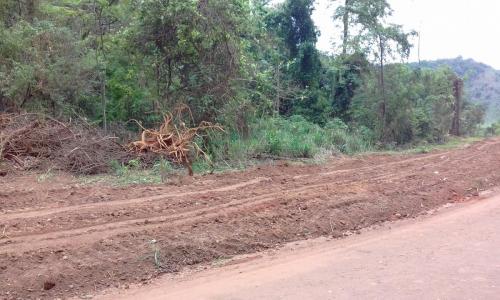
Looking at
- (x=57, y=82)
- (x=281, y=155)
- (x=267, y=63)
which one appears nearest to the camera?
(x=57, y=82)

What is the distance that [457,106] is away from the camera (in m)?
29.2

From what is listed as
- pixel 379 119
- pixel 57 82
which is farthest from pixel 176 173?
pixel 379 119

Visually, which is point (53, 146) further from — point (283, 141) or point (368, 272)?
point (368, 272)

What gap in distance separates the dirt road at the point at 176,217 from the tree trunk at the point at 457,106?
58.0ft

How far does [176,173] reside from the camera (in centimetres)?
1185

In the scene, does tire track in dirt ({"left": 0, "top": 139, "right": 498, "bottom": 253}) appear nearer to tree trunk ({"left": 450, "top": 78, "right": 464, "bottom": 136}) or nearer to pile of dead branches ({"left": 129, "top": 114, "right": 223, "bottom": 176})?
pile of dead branches ({"left": 129, "top": 114, "right": 223, "bottom": 176})

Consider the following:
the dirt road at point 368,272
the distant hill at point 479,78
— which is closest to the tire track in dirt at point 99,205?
the dirt road at point 368,272

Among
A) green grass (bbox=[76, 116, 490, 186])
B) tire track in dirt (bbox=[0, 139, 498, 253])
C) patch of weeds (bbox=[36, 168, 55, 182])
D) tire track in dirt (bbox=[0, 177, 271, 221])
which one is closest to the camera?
tire track in dirt (bbox=[0, 139, 498, 253])

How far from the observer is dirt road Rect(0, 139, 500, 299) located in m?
5.93

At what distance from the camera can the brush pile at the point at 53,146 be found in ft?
39.3

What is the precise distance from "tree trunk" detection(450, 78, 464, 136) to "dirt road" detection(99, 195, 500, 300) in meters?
22.6

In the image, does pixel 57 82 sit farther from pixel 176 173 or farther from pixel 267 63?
pixel 267 63

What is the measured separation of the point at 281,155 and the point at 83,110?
5.90m

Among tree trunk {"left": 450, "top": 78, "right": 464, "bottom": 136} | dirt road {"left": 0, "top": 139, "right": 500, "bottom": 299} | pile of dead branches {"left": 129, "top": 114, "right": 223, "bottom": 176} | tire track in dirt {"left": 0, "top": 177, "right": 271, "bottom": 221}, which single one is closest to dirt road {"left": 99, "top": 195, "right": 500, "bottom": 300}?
dirt road {"left": 0, "top": 139, "right": 500, "bottom": 299}
